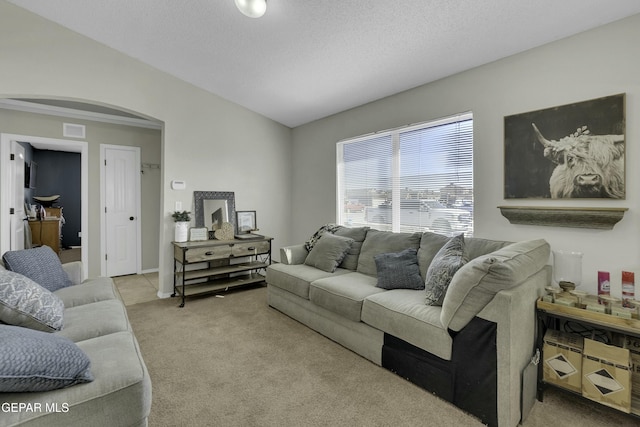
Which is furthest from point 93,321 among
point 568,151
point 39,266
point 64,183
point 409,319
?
point 64,183

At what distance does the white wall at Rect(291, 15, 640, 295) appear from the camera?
78.0 inches

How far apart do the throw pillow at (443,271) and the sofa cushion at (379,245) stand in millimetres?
576

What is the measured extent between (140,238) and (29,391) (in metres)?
4.36

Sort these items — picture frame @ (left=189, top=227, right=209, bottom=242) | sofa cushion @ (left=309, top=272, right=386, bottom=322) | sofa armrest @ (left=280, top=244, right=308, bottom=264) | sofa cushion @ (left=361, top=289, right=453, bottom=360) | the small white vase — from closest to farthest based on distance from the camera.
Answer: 1. sofa cushion @ (left=361, top=289, right=453, bottom=360)
2. sofa cushion @ (left=309, top=272, right=386, bottom=322)
3. sofa armrest @ (left=280, top=244, right=308, bottom=264)
4. the small white vase
5. picture frame @ (left=189, top=227, right=209, bottom=242)

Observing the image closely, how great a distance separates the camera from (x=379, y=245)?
121 inches

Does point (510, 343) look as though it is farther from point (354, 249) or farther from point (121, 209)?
point (121, 209)

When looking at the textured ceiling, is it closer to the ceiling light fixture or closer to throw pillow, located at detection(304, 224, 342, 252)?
the ceiling light fixture

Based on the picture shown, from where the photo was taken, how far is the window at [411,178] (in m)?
2.89

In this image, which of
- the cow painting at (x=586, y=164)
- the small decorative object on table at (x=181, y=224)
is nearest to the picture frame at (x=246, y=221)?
the small decorative object on table at (x=181, y=224)

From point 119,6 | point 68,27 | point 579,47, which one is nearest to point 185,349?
point 119,6

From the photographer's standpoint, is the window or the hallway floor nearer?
the window

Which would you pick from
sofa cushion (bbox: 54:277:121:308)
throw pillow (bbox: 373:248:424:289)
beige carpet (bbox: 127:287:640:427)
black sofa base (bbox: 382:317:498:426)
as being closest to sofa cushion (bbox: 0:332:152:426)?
beige carpet (bbox: 127:287:640:427)

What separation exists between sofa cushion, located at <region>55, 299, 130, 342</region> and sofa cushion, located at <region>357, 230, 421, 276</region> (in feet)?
6.81

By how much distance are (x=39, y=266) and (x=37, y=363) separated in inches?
67.4
